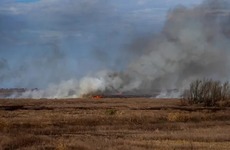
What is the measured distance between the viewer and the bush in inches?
3438

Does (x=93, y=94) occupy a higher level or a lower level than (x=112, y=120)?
lower

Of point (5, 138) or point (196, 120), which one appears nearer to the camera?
point (5, 138)

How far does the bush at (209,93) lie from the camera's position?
286 ft

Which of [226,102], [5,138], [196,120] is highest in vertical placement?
[5,138]

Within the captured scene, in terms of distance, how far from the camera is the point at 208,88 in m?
88.2

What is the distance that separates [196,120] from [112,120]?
963cm

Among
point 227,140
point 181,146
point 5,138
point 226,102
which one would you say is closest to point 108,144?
point 181,146

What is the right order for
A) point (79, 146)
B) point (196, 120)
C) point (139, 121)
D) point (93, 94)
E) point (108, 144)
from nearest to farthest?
point (79, 146), point (108, 144), point (139, 121), point (196, 120), point (93, 94)

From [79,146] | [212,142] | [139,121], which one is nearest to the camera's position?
[79,146]

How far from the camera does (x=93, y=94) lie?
154m

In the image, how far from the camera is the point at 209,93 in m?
89.9

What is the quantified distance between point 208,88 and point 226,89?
180 inches

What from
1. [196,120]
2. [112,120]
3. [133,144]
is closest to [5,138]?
[133,144]

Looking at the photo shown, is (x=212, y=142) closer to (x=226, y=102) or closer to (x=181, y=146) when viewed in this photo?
(x=181, y=146)
